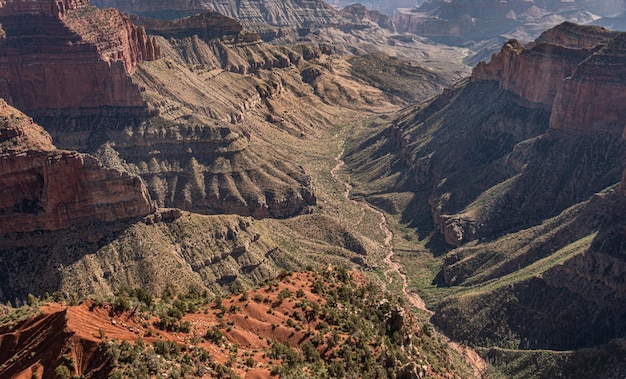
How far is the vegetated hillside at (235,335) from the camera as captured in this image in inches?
1371

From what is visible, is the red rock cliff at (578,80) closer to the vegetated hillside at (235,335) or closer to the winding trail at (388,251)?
the winding trail at (388,251)

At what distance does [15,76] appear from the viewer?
130 m

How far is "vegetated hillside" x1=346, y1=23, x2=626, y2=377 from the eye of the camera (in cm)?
8019

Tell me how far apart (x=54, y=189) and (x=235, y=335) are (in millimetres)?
43355

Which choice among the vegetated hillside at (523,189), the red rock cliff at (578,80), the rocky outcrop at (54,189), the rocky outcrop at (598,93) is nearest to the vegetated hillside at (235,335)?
the vegetated hillside at (523,189)

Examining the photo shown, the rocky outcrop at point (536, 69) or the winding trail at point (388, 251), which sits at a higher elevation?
the rocky outcrop at point (536, 69)

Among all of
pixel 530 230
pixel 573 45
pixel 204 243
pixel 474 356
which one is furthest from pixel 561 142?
pixel 204 243

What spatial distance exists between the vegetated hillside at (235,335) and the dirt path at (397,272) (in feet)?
58.1

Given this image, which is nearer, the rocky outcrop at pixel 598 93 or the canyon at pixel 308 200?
the canyon at pixel 308 200

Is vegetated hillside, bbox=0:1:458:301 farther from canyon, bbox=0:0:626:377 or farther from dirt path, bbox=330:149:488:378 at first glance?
dirt path, bbox=330:149:488:378

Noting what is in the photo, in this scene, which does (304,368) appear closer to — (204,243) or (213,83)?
(204,243)

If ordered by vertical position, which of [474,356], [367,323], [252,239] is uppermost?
[367,323]

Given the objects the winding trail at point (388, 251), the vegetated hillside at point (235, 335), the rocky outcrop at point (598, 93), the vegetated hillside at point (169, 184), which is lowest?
the winding trail at point (388, 251)

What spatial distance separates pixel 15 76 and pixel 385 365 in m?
119
